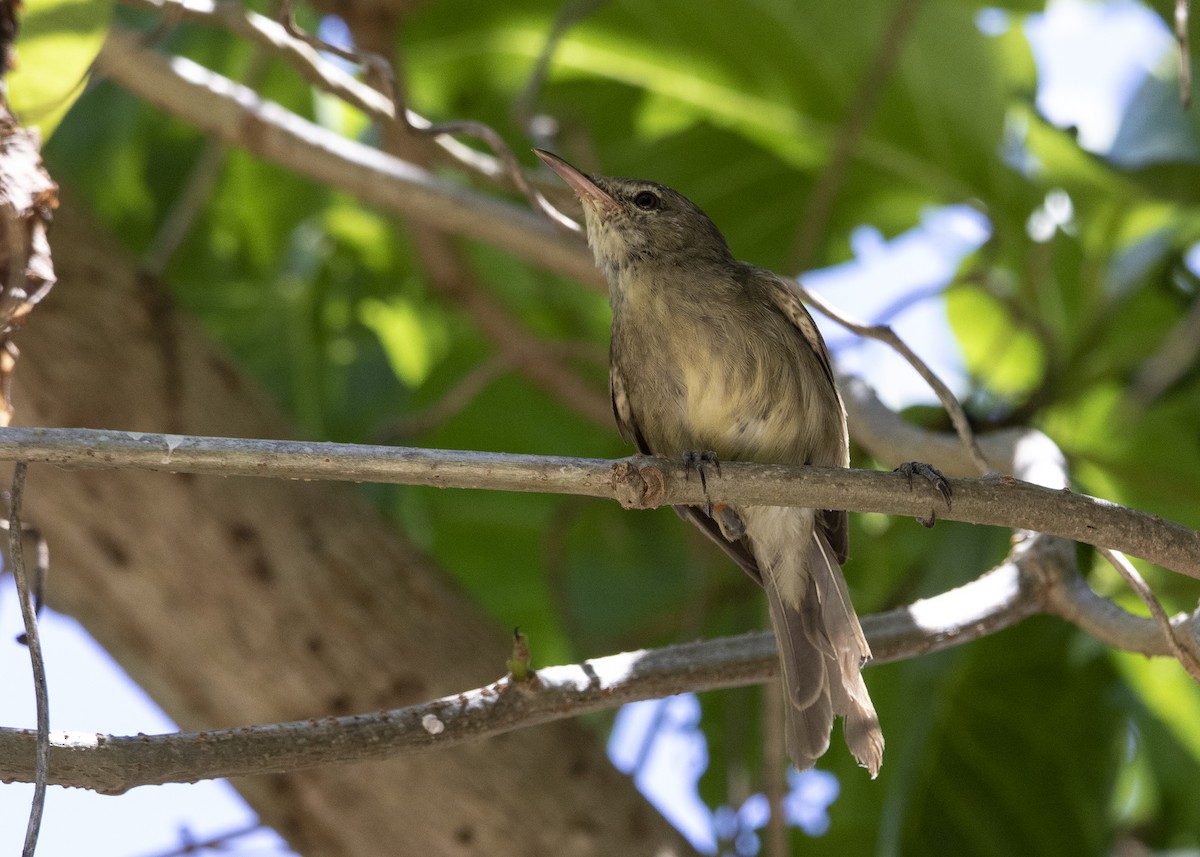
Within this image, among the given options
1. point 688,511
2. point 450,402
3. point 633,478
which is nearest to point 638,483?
point 633,478

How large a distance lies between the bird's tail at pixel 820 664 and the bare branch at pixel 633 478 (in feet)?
2.18

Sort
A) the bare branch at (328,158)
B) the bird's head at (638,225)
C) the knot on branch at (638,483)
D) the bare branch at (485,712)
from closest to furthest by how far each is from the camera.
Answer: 1. the bare branch at (485,712)
2. the knot on branch at (638,483)
3. the bare branch at (328,158)
4. the bird's head at (638,225)

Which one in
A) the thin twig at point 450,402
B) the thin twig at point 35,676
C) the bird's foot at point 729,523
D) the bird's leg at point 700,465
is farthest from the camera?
the thin twig at point 450,402

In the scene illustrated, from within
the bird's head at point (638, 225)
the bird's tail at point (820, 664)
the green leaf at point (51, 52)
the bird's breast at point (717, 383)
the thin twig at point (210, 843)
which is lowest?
the thin twig at point (210, 843)

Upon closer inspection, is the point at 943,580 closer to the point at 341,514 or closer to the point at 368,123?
the point at 341,514

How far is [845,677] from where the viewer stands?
3148 millimetres

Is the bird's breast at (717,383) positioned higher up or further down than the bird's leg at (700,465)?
further down

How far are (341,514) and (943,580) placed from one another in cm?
174

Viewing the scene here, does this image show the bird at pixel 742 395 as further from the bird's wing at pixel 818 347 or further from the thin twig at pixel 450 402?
the thin twig at pixel 450 402

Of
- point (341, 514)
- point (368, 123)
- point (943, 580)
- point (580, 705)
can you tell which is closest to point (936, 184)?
point (943, 580)

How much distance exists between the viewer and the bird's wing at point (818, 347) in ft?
11.7

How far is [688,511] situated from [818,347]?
0.57 metres

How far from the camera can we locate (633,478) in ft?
7.23

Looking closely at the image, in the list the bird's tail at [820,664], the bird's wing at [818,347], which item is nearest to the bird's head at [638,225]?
the bird's wing at [818,347]
